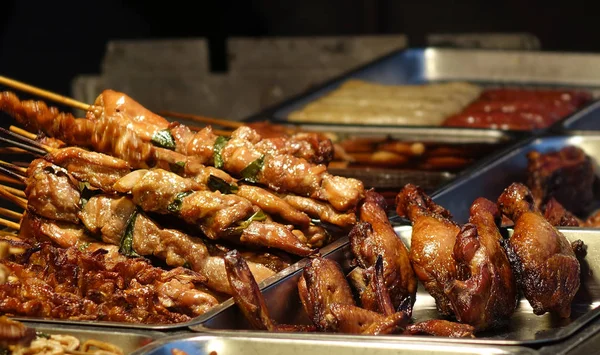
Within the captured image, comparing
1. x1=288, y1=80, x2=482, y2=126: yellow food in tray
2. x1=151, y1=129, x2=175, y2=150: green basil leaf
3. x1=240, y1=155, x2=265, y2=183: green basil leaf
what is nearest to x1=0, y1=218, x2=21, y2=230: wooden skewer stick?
x1=151, y1=129, x2=175, y2=150: green basil leaf

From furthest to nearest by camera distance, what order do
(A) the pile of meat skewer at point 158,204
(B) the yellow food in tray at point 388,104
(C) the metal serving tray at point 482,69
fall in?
(C) the metal serving tray at point 482,69 < (B) the yellow food in tray at point 388,104 < (A) the pile of meat skewer at point 158,204

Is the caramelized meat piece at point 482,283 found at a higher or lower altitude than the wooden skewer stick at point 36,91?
lower

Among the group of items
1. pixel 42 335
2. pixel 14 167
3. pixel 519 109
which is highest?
pixel 519 109

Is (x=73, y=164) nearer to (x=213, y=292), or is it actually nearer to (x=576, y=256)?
(x=213, y=292)

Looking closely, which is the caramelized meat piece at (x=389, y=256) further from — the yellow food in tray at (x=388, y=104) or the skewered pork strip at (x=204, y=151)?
the yellow food in tray at (x=388, y=104)

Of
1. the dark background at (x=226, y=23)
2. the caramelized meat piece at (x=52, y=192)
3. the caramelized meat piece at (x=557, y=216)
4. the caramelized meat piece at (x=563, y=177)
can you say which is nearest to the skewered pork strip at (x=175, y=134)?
the caramelized meat piece at (x=52, y=192)

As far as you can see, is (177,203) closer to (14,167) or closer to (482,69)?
(14,167)

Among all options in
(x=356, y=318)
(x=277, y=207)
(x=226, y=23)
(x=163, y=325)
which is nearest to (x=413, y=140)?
(x=277, y=207)
